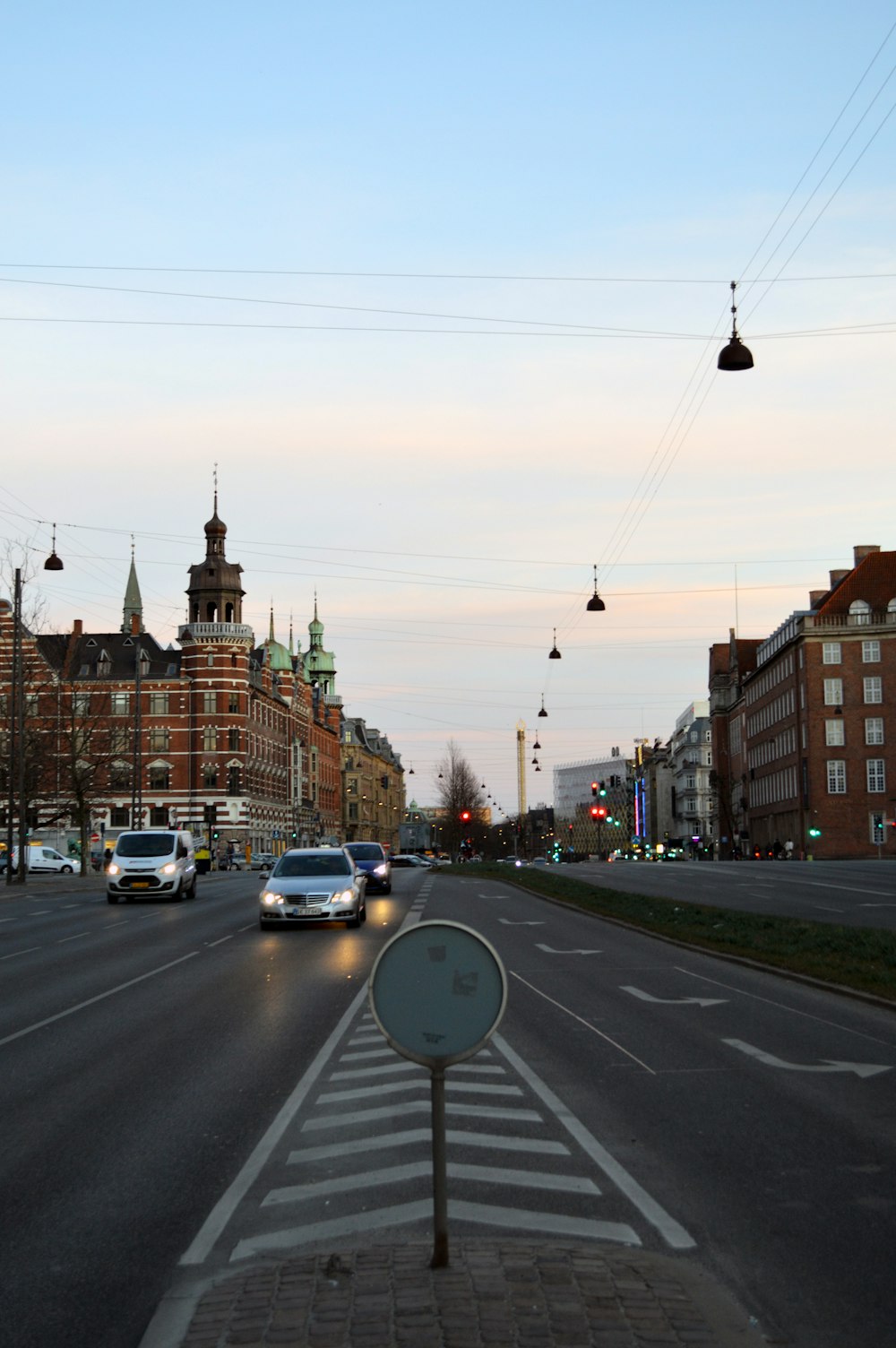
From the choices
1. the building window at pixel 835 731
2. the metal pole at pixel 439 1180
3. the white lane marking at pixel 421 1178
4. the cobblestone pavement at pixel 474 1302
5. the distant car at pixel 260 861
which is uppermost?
the building window at pixel 835 731

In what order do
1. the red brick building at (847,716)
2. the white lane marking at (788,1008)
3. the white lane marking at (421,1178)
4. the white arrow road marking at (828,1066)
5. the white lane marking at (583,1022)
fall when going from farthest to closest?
1. the red brick building at (847,716)
2. the white lane marking at (788,1008)
3. the white lane marking at (583,1022)
4. the white arrow road marking at (828,1066)
5. the white lane marking at (421,1178)

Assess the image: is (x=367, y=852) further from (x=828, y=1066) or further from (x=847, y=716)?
(x=847, y=716)

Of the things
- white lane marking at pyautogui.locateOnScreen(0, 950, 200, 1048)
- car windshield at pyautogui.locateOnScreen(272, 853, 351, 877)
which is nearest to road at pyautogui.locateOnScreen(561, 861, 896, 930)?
car windshield at pyautogui.locateOnScreen(272, 853, 351, 877)

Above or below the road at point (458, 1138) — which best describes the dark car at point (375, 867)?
above

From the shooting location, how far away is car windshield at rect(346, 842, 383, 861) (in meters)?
43.9

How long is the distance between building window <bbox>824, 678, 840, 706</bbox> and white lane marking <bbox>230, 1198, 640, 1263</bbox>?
301 feet

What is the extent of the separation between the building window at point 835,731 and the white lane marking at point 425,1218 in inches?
3606

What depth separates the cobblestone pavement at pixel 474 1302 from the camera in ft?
15.6

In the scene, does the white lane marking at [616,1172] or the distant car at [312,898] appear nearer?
the white lane marking at [616,1172]

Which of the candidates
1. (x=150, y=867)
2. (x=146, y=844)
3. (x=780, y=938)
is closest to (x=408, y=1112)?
(x=780, y=938)

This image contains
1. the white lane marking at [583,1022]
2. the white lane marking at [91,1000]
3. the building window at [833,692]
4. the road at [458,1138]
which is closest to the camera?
the road at [458,1138]

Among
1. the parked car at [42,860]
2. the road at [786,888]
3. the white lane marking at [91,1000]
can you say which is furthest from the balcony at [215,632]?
Answer: the white lane marking at [91,1000]

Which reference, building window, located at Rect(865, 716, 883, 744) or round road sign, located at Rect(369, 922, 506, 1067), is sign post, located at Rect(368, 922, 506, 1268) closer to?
round road sign, located at Rect(369, 922, 506, 1067)

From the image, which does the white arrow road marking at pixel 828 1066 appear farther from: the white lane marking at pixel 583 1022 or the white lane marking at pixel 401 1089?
the white lane marking at pixel 401 1089
